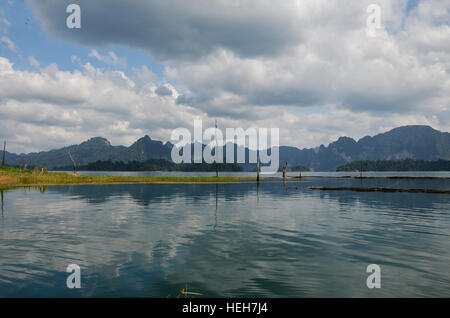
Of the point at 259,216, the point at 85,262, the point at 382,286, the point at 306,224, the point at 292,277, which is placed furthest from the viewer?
the point at 259,216

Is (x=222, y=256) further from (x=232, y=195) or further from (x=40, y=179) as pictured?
(x=40, y=179)

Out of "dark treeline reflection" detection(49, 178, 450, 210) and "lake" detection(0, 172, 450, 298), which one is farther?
"dark treeline reflection" detection(49, 178, 450, 210)

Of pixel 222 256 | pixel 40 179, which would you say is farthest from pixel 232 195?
pixel 40 179

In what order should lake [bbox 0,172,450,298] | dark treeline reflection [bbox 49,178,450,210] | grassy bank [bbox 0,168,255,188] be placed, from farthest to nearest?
1. grassy bank [bbox 0,168,255,188]
2. dark treeline reflection [bbox 49,178,450,210]
3. lake [bbox 0,172,450,298]

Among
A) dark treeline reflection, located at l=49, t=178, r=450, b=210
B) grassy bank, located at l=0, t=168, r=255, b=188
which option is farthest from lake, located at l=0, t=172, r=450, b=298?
grassy bank, located at l=0, t=168, r=255, b=188

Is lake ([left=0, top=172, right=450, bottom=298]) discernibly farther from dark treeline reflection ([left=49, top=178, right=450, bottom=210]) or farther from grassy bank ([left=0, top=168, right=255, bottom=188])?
grassy bank ([left=0, top=168, right=255, bottom=188])

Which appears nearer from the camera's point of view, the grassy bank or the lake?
the lake

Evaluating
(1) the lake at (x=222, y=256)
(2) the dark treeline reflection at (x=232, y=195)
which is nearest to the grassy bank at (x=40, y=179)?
(2) the dark treeline reflection at (x=232, y=195)

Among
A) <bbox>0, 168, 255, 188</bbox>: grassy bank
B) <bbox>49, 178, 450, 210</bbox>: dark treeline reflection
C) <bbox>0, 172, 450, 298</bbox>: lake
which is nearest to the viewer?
<bbox>0, 172, 450, 298</bbox>: lake

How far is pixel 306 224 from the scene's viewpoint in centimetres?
3062

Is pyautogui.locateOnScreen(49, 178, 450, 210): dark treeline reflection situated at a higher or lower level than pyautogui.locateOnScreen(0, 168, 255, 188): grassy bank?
lower
